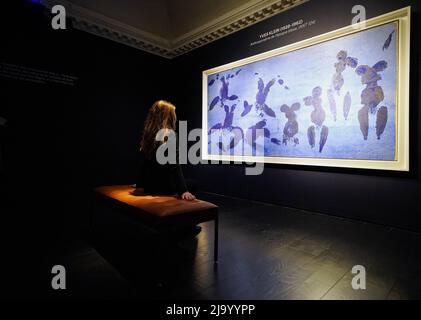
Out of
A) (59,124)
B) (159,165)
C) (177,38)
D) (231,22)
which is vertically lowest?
(159,165)

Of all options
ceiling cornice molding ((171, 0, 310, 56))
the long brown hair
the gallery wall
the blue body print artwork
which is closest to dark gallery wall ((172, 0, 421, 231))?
ceiling cornice molding ((171, 0, 310, 56))

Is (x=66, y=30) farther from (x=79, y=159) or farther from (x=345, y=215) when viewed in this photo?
(x=345, y=215)

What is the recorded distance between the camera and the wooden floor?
1752mm

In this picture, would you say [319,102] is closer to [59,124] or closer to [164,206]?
[164,206]

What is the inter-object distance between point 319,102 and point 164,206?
9.72ft

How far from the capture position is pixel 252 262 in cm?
222

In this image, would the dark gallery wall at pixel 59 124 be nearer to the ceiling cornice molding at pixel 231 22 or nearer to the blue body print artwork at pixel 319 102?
the ceiling cornice molding at pixel 231 22

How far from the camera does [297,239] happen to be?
109 inches

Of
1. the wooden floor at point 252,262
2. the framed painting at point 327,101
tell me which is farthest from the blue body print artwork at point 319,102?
the wooden floor at point 252,262

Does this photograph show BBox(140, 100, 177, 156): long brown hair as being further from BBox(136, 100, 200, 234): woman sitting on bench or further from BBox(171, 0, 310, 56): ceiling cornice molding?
BBox(171, 0, 310, 56): ceiling cornice molding

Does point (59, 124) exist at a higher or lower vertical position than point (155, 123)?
higher

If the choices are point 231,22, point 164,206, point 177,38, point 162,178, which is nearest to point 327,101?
point 231,22
